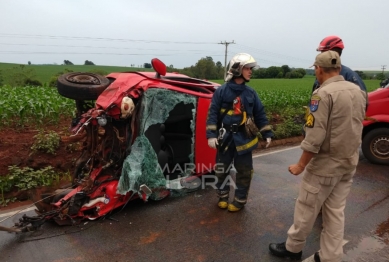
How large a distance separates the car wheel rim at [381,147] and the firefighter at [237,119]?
338cm

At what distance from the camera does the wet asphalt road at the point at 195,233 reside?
3.01 m

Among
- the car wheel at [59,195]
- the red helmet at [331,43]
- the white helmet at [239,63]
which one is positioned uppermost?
the red helmet at [331,43]

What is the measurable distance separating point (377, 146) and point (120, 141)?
4924mm

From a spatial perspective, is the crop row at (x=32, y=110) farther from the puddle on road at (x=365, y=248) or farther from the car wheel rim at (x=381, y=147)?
the car wheel rim at (x=381, y=147)

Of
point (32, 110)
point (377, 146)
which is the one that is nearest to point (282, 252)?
point (377, 146)

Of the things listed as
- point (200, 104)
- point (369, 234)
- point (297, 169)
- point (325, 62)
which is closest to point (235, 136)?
point (200, 104)

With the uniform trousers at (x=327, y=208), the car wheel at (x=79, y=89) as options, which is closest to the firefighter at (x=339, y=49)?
the uniform trousers at (x=327, y=208)

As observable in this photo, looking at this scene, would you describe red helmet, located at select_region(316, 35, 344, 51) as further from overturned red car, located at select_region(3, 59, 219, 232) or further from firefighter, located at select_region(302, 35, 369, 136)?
overturned red car, located at select_region(3, 59, 219, 232)

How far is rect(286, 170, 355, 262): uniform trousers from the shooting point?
8.71 ft

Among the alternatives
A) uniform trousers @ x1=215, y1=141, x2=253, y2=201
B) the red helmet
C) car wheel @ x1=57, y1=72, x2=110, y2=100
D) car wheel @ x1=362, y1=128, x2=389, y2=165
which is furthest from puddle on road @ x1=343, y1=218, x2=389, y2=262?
car wheel @ x1=57, y1=72, x2=110, y2=100

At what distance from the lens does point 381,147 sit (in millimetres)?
6059

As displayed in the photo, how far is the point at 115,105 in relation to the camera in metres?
3.49

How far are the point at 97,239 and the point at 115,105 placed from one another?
1.41 meters

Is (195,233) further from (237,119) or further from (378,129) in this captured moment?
(378,129)
